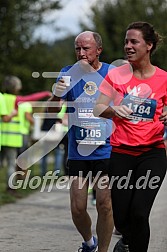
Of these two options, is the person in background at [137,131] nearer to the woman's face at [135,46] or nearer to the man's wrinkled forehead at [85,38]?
the woman's face at [135,46]

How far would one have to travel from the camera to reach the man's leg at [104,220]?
23.0 ft

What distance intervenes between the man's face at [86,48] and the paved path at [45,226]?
200cm

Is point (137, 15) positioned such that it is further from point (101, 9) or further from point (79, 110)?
point (79, 110)

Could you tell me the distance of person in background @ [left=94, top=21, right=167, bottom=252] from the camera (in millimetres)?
6098

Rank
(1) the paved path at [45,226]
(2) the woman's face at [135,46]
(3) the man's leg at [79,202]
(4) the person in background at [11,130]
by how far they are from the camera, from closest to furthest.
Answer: (2) the woman's face at [135,46], (3) the man's leg at [79,202], (1) the paved path at [45,226], (4) the person in background at [11,130]

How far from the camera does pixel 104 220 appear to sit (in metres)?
7.05

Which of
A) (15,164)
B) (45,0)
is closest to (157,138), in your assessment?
(15,164)

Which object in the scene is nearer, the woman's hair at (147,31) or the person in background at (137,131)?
the person in background at (137,131)

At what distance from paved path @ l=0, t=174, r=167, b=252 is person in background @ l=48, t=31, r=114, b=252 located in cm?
94

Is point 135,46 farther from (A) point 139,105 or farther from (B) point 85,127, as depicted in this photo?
(B) point 85,127

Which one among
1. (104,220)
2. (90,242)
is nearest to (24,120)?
(90,242)

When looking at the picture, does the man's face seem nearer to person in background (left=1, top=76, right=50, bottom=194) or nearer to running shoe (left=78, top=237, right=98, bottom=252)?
running shoe (left=78, top=237, right=98, bottom=252)

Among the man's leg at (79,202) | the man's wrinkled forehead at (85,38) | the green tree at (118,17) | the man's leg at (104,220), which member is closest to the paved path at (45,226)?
the man's leg at (79,202)

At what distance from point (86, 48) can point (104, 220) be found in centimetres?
158
